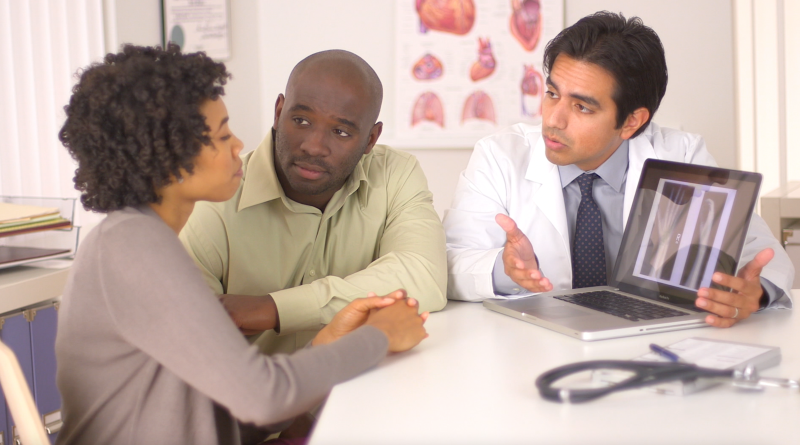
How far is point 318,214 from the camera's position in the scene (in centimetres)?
161

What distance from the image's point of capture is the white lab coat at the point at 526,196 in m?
1.66

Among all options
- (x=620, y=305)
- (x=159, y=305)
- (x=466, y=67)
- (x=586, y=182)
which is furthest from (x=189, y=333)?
(x=466, y=67)

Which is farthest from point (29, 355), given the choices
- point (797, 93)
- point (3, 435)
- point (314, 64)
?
point (797, 93)

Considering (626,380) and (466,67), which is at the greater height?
(466,67)

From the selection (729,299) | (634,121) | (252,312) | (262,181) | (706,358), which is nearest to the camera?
(706,358)

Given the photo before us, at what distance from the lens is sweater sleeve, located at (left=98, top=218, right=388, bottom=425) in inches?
32.8


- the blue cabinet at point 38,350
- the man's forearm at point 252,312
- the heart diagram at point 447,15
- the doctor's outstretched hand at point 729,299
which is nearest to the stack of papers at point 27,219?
the blue cabinet at point 38,350

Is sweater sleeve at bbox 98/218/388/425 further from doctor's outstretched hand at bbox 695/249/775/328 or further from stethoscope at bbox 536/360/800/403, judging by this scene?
doctor's outstretched hand at bbox 695/249/775/328

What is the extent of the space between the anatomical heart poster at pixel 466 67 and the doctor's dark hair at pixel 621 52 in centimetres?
173

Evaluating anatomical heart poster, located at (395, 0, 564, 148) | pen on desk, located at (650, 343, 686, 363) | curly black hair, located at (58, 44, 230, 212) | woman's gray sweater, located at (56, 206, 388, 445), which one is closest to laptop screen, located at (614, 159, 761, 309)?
pen on desk, located at (650, 343, 686, 363)

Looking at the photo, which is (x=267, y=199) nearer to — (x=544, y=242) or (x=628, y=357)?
(x=544, y=242)

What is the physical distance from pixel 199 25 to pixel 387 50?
96cm

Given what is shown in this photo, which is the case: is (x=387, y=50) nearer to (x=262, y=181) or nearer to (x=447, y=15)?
(x=447, y=15)

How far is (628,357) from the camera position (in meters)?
1.00
